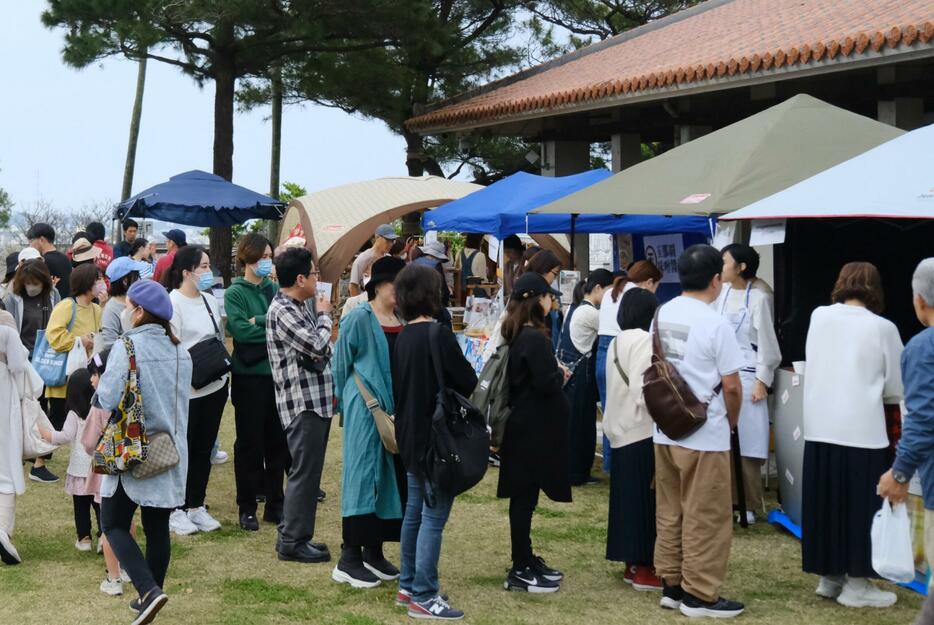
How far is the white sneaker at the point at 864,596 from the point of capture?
532 centimetres

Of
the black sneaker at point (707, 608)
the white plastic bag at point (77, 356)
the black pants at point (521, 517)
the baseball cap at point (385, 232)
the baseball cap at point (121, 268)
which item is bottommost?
the black sneaker at point (707, 608)

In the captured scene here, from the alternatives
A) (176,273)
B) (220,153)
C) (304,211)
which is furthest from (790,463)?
(220,153)

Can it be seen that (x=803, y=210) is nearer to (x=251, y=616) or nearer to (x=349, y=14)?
(x=251, y=616)

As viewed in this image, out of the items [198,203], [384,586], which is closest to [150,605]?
[384,586]

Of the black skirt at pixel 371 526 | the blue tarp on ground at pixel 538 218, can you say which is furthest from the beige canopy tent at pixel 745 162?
the black skirt at pixel 371 526

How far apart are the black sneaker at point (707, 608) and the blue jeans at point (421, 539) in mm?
1151

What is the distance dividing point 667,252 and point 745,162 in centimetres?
325

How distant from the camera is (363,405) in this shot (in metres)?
5.43

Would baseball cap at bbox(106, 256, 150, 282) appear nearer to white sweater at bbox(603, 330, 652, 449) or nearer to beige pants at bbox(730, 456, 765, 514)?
white sweater at bbox(603, 330, 652, 449)

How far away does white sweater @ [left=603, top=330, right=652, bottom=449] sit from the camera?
5.59 m

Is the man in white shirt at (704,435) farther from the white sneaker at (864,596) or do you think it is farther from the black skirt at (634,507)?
the white sneaker at (864,596)

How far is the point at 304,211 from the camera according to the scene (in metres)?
16.6

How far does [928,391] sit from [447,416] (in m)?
1.96

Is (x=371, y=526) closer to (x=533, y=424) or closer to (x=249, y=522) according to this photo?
(x=533, y=424)
